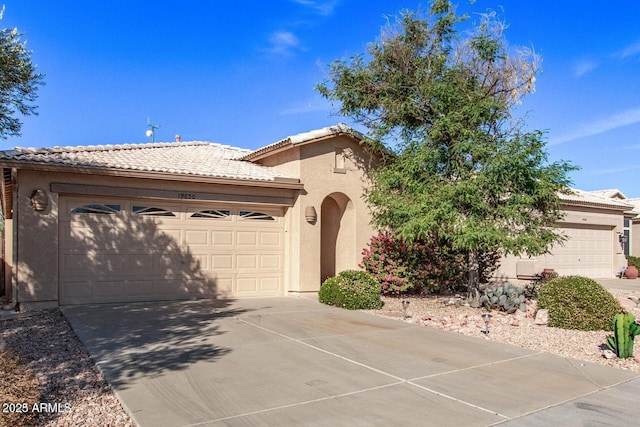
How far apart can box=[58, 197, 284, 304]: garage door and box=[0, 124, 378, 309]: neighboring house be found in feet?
0.08

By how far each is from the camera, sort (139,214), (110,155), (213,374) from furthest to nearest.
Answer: (110,155) < (139,214) < (213,374)

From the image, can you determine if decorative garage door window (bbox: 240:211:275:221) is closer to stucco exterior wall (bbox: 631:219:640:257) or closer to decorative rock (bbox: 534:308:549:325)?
decorative rock (bbox: 534:308:549:325)

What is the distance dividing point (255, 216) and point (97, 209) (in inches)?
158

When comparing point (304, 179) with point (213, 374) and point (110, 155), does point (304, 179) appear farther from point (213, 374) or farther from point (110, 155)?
point (213, 374)

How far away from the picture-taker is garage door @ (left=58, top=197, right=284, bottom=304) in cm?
1139

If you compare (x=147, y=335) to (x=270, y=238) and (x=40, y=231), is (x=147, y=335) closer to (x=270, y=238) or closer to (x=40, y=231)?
(x=40, y=231)

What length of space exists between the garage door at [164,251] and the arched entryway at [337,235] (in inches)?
83.2

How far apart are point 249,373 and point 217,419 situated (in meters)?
1.53

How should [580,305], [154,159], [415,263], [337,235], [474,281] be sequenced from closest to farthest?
[580,305], [474,281], [154,159], [415,263], [337,235]

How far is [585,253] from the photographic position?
22.9m

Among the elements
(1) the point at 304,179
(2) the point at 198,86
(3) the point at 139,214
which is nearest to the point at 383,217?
(1) the point at 304,179

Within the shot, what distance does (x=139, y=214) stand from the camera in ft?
39.7

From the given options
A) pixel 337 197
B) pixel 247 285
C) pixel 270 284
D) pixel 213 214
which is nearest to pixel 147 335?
pixel 213 214

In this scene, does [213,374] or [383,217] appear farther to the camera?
[383,217]
